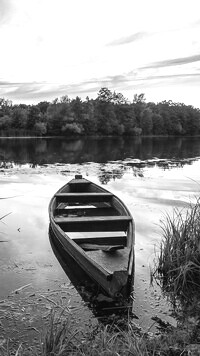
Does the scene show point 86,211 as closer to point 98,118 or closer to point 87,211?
point 87,211

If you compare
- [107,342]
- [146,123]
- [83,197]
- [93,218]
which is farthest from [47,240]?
[146,123]

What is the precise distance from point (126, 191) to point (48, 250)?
7102mm

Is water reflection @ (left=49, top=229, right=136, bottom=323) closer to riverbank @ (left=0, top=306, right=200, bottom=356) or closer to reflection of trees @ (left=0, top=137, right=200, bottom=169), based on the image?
riverbank @ (left=0, top=306, right=200, bottom=356)

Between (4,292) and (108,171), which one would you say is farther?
(108,171)

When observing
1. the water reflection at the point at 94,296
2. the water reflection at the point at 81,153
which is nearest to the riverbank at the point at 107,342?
the water reflection at the point at 94,296

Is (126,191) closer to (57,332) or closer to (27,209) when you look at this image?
(27,209)

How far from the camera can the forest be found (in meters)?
78.4

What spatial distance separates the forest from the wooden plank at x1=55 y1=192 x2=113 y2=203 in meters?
63.8

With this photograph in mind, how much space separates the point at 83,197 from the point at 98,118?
83.5 meters

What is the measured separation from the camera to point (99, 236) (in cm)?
809

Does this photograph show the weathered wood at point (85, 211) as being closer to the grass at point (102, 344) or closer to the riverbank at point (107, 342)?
the riverbank at point (107, 342)

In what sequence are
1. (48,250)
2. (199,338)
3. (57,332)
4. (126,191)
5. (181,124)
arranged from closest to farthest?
(57,332) → (199,338) → (48,250) → (126,191) → (181,124)

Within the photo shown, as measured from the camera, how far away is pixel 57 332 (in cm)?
341

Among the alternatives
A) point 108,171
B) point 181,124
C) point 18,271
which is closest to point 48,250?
point 18,271
